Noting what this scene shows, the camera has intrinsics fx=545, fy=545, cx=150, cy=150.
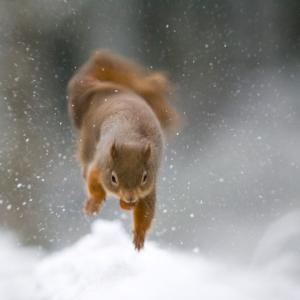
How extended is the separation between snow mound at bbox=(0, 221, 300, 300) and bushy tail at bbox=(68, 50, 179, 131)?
59cm

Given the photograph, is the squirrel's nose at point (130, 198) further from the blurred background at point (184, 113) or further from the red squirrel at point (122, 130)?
the blurred background at point (184, 113)

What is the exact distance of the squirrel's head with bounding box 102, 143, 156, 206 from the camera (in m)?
1.45

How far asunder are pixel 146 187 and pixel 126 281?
889mm

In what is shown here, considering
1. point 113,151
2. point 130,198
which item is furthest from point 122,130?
point 130,198

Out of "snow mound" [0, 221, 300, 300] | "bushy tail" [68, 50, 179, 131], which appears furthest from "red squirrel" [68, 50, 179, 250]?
"snow mound" [0, 221, 300, 300]

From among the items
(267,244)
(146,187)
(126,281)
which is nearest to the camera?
(146,187)

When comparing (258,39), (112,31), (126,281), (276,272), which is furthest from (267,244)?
(112,31)

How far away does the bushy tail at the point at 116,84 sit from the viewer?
2.06 m

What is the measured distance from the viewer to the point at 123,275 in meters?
2.30

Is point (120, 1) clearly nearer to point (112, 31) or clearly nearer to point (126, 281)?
point (112, 31)

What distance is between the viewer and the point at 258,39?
9.23 feet

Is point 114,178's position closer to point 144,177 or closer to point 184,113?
point 144,177

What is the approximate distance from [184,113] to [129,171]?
1177 mm

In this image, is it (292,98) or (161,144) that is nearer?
(161,144)
